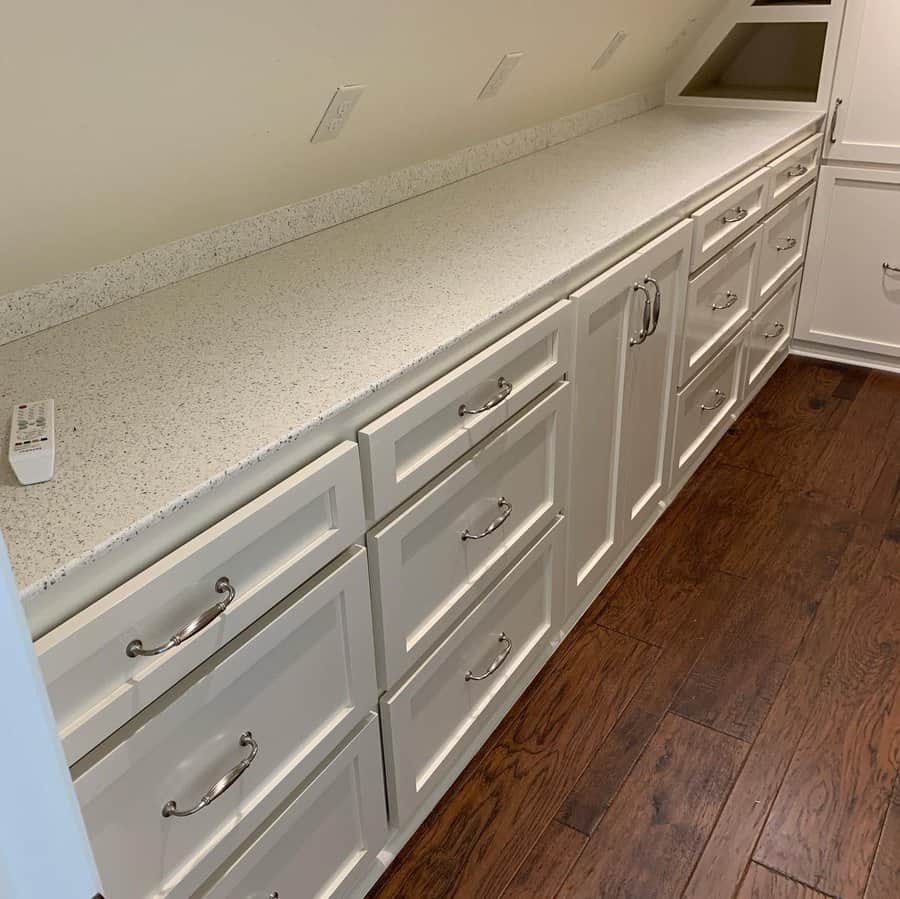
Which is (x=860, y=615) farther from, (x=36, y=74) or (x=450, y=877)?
(x=36, y=74)

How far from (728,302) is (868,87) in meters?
0.96

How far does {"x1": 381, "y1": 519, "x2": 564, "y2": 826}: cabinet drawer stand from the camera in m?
1.37

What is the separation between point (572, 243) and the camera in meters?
1.66

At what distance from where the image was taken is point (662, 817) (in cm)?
154

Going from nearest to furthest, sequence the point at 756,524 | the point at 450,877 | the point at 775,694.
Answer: the point at 450,877, the point at 775,694, the point at 756,524

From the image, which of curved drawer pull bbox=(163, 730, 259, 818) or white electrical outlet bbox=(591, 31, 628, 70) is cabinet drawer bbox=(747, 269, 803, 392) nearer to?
Answer: white electrical outlet bbox=(591, 31, 628, 70)

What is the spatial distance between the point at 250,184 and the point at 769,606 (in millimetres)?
1413

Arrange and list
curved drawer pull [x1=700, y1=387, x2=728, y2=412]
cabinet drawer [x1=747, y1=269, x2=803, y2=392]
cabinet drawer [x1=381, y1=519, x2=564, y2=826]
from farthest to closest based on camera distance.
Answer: cabinet drawer [x1=747, y1=269, x2=803, y2=392] < curved drawer pull [x1=700, y1=387, x2=728, y2=412] < cabinet drawer [x1=381, y1=519, x2=564, y2=826]

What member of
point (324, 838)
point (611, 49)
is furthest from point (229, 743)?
point (611, 49)

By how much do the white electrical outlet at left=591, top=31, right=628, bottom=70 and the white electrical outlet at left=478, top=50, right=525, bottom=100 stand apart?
18.4 inches

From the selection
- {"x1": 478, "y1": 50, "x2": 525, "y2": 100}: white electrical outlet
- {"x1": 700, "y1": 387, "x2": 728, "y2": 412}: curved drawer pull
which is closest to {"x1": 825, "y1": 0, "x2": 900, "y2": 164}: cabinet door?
{"x1": 700, "y1": 387, "x2": 728, "y2": 412}: curved drawer pull

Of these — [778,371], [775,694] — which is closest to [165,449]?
[775,694]

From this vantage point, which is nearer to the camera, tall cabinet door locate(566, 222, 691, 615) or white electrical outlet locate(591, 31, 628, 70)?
tall cabinet door locate(566, 222, 691, 615)

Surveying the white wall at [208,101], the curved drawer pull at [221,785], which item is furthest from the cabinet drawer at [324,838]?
the white wall at [208,101]
